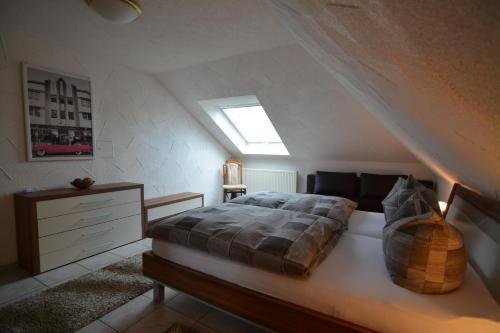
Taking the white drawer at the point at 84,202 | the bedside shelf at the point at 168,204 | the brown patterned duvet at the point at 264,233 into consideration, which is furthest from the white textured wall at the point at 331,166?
the white drawer at the point at 84,202

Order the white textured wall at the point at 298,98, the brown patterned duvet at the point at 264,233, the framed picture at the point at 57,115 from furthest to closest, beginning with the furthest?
the white textured wall at the point at 298,98 → the framed picture at the point at 57,115 → the brown patterned duvet at the point at 264,233

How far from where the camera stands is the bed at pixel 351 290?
3.46 ft

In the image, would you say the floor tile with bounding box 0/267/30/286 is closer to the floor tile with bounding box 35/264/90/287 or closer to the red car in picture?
the floor tile with bounding box 35/264/90/287

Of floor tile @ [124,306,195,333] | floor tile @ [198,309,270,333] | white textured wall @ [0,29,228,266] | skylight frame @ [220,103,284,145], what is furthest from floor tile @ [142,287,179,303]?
skylight frame @ [220,103,284,145]

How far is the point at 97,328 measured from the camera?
64.3 inches

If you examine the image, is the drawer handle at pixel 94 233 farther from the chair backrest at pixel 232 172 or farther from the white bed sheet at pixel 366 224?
the white bed sheet at pixel 366 224

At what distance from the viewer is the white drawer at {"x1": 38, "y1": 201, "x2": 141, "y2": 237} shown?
90.1 inches

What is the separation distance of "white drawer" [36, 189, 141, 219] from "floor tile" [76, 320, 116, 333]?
48.1 inches

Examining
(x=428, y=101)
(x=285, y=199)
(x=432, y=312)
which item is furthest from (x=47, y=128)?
(x=432, y=312)

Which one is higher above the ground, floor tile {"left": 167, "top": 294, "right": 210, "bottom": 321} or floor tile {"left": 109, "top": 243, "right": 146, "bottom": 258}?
floor tile {"left": 109, "top": 243, "right": 146, "bottom": 258}

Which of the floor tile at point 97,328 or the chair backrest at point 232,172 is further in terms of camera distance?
the chair backrest at point 232,172

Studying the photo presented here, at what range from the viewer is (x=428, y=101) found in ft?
2.68

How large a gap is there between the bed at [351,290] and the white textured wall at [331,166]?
2.01 meters

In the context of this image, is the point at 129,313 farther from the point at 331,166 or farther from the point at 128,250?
the point at 331,166
